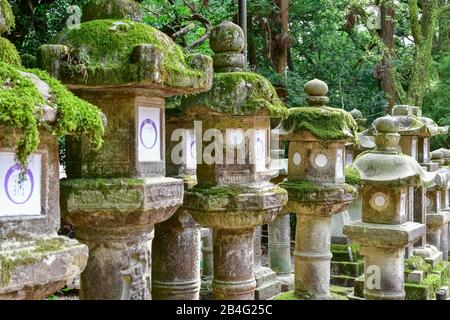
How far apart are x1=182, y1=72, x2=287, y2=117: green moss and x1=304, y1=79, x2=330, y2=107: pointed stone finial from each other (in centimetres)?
160

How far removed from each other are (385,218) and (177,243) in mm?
2423

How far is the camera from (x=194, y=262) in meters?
4.95

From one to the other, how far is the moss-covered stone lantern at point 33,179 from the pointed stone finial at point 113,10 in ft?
3.96

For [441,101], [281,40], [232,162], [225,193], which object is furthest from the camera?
[441,101]

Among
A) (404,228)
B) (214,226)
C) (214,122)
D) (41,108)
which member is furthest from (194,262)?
(41,108)

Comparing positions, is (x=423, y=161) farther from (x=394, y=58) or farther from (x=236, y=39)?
(x=394, y=58)

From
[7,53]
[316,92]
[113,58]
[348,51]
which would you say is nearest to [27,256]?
[7,53]

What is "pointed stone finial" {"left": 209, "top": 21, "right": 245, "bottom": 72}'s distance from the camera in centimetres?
477

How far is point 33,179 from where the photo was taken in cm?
257

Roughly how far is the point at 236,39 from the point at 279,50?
34.3ft

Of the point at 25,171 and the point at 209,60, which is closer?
the point at 25,171

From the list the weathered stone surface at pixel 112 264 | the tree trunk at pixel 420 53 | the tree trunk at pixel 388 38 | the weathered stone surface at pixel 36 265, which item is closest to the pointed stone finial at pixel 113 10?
the weathered stone surface at pixel 112 264

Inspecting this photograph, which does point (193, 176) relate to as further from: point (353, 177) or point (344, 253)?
point (344, 253)

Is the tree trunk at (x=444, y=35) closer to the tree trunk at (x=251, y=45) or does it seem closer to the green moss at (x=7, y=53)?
the tree trunk at (x=251, y=45)
